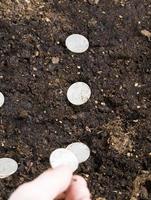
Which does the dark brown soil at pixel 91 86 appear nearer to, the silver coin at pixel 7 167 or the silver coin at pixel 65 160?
the silver coin at pixel 7 167

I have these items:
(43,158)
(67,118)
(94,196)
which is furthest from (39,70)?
(94,196)

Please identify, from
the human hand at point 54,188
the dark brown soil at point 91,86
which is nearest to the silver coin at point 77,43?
the dark brown soil at point 91,86

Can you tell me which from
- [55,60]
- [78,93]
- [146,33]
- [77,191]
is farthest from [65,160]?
[146,33]

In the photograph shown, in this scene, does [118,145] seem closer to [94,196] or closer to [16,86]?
[94,196]

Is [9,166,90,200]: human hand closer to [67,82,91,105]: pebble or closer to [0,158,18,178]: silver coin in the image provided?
[0,158,18,178]: silver coin

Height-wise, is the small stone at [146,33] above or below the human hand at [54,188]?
below
